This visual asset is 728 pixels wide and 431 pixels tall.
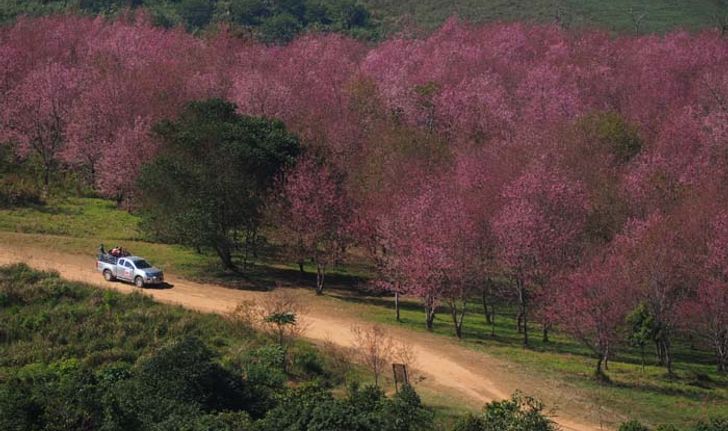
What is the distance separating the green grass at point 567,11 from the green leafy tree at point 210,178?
223 feet

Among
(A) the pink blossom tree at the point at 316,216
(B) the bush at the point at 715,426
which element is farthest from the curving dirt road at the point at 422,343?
(B) the bush at the point at 715,426

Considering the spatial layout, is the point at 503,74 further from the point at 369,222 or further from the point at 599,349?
the point at 599,349

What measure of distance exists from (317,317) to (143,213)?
12062 millimetres

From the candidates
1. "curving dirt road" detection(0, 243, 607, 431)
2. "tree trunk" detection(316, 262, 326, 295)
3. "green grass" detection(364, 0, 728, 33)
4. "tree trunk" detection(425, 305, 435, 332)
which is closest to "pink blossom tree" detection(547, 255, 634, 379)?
"curving dirt road" detection(0, 243, 607, 431)

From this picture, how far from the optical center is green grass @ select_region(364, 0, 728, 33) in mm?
110562

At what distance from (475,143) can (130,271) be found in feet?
87.3

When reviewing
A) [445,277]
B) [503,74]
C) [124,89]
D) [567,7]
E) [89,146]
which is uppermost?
[567,7]

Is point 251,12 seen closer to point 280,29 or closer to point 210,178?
point 280,29

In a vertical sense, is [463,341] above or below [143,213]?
below

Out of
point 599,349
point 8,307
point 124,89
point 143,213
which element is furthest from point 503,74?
point 8,307

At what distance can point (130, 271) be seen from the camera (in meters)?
36.9

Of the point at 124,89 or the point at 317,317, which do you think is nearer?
the point at 317,317

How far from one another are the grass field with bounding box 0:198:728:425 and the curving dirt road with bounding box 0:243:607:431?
943 millimetres

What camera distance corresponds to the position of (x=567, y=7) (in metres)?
117
